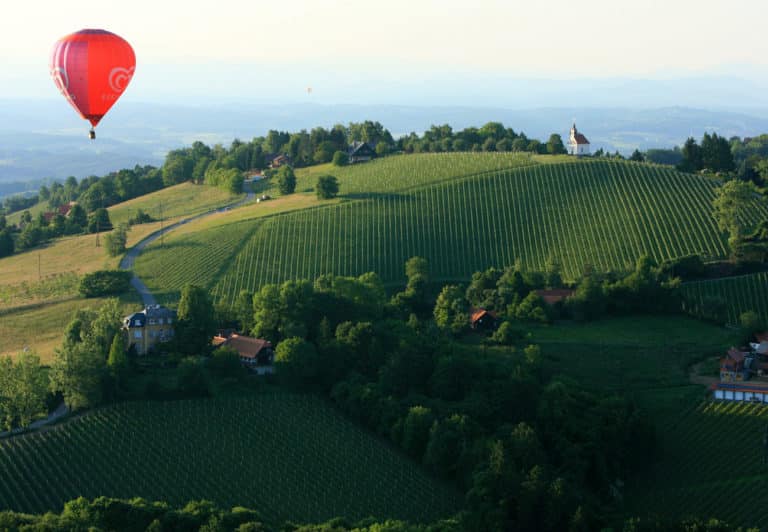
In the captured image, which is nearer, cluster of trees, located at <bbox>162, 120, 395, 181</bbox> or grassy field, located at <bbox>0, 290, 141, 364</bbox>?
grassy field, located at <bbox>0, 290, 141, 364</bbox>

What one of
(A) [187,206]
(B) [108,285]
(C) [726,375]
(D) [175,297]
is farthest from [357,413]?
(A) [187,206]

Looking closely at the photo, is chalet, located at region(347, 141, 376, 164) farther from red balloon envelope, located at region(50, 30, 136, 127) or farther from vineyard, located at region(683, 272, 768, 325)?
red balloon envelope, located at region(50, 30, 136, 127)

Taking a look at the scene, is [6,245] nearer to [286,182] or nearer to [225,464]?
[286,182]

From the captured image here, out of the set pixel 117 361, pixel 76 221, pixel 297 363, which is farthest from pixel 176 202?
pixel 297 363

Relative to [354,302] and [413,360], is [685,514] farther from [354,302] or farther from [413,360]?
[354,302]

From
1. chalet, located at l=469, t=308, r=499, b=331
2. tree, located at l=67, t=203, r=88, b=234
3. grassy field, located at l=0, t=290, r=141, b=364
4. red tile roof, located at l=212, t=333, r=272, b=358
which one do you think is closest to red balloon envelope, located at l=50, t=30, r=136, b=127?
red tile roof, located at l=212, t=333, r=272, b=358

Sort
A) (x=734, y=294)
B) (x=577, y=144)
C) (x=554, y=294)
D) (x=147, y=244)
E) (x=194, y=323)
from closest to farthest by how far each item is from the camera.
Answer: (x=194, y=323), (x=734, y=294), (x=554, y=294), (x=147, y=244), (x=577, y=144)
